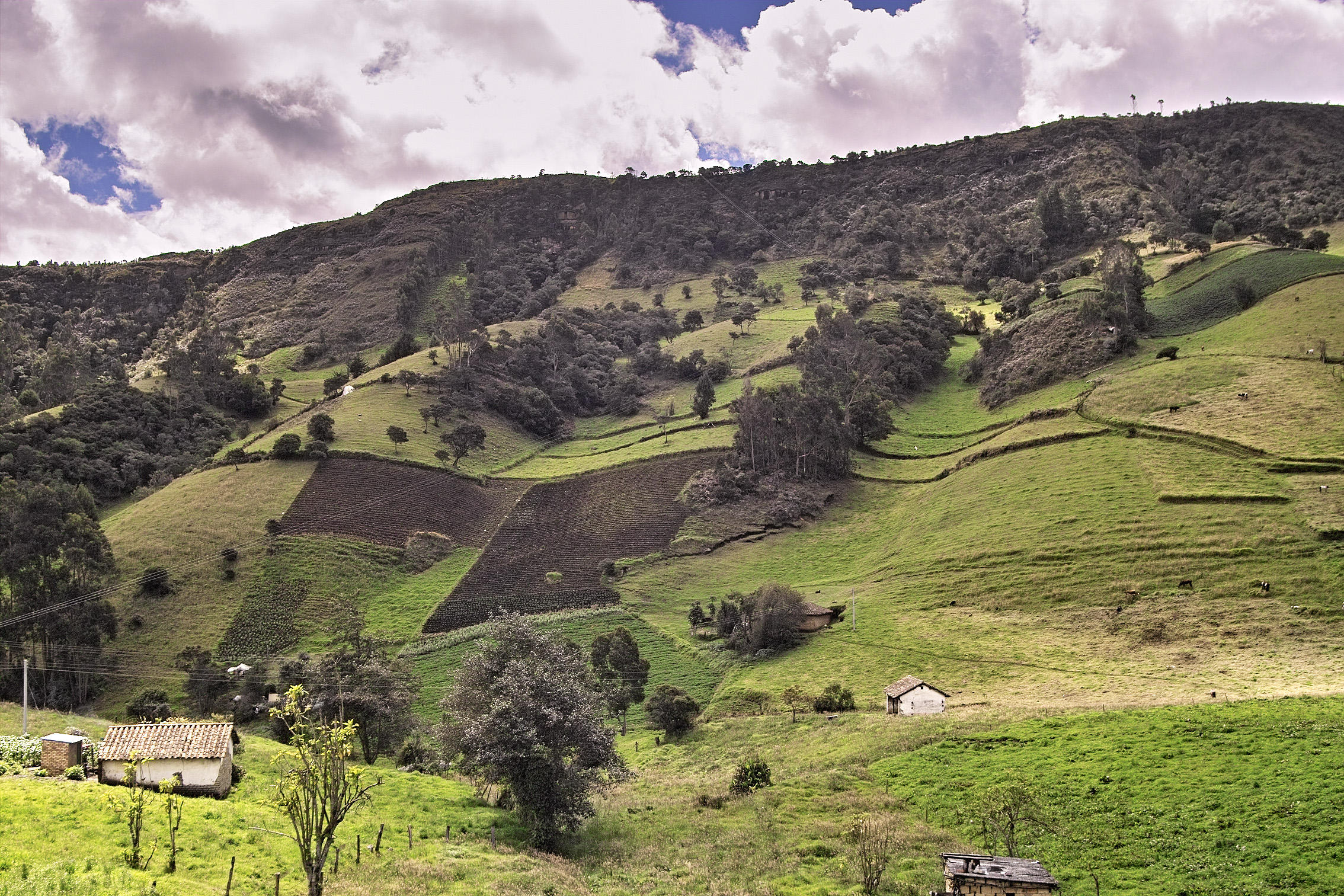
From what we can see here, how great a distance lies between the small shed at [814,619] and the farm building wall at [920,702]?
1857 centimetres

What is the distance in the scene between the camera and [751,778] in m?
40.6

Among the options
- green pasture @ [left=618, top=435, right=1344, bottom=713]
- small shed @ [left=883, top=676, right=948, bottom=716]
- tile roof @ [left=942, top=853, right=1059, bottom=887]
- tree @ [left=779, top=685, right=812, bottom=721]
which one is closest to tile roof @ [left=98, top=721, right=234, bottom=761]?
tile roof @ [left=942, top=853, right=1059, bottom=887]

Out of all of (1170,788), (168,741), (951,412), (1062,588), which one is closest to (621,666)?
(1062,588)

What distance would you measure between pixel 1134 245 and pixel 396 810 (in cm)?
15746

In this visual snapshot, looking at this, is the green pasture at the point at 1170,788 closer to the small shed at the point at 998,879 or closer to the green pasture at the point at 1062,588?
the small shed at the point at 998,879

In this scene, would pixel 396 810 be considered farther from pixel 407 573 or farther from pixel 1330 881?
pixel 407 573

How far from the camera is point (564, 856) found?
3509 centimetres

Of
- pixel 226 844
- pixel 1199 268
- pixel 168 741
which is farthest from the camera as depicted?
pixel 1199 268

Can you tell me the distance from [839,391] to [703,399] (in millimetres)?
19070

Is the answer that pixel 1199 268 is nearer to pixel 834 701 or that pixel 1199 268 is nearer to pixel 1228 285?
pixel 1228 285

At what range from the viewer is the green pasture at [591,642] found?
63344 mm

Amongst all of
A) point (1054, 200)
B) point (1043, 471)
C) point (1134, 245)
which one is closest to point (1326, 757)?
point (1043, 471)

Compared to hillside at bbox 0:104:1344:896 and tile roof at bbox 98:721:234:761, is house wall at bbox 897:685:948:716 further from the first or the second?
tile roof at bbox 98:721:234:761

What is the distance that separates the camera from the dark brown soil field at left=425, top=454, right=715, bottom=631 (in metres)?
80.7
